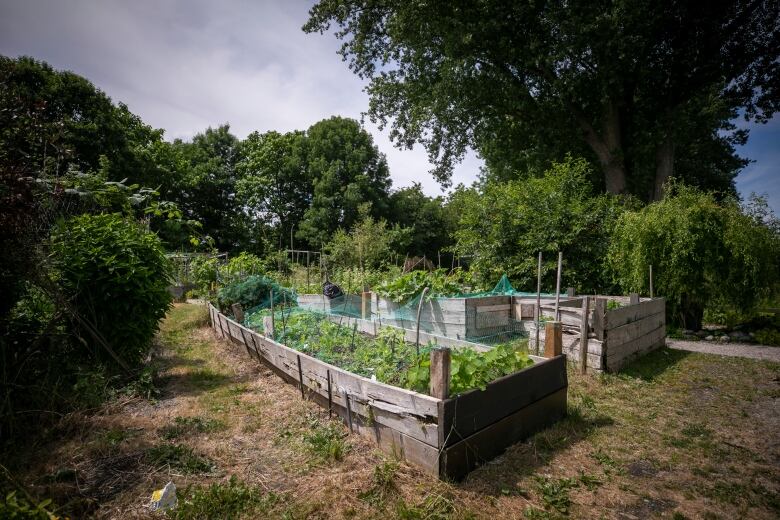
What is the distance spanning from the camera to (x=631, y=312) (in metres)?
5.76

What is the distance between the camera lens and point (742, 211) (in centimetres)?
780

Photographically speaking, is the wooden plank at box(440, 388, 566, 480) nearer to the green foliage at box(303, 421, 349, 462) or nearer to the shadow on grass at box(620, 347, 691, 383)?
the green foliage at box(303, 421, 349, 462)

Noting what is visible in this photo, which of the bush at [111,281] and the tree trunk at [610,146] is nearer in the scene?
the bush at [111,281]

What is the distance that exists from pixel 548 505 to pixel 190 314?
10378 mm

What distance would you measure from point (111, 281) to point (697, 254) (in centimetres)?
1039

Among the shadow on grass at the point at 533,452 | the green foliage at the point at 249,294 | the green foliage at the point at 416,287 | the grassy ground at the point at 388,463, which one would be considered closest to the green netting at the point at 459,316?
the green foliage at the point at 416,287

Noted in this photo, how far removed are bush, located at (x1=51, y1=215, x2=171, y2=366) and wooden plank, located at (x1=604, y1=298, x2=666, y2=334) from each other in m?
6.27

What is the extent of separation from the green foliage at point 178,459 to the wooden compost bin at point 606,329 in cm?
481

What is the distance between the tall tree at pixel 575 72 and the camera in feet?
34.2

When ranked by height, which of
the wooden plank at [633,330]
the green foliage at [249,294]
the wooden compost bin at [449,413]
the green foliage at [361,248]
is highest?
the green foliage at [361,248]

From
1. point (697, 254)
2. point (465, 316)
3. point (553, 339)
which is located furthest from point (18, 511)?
point (697, 254)

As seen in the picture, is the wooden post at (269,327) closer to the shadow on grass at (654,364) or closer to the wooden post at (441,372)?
the wooden post at (441,372)

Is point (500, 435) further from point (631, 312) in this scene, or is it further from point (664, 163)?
point (664, 163)

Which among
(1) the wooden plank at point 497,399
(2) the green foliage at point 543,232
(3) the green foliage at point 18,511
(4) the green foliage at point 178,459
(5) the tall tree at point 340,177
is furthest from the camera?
(5) the tall tree at point 340,177
